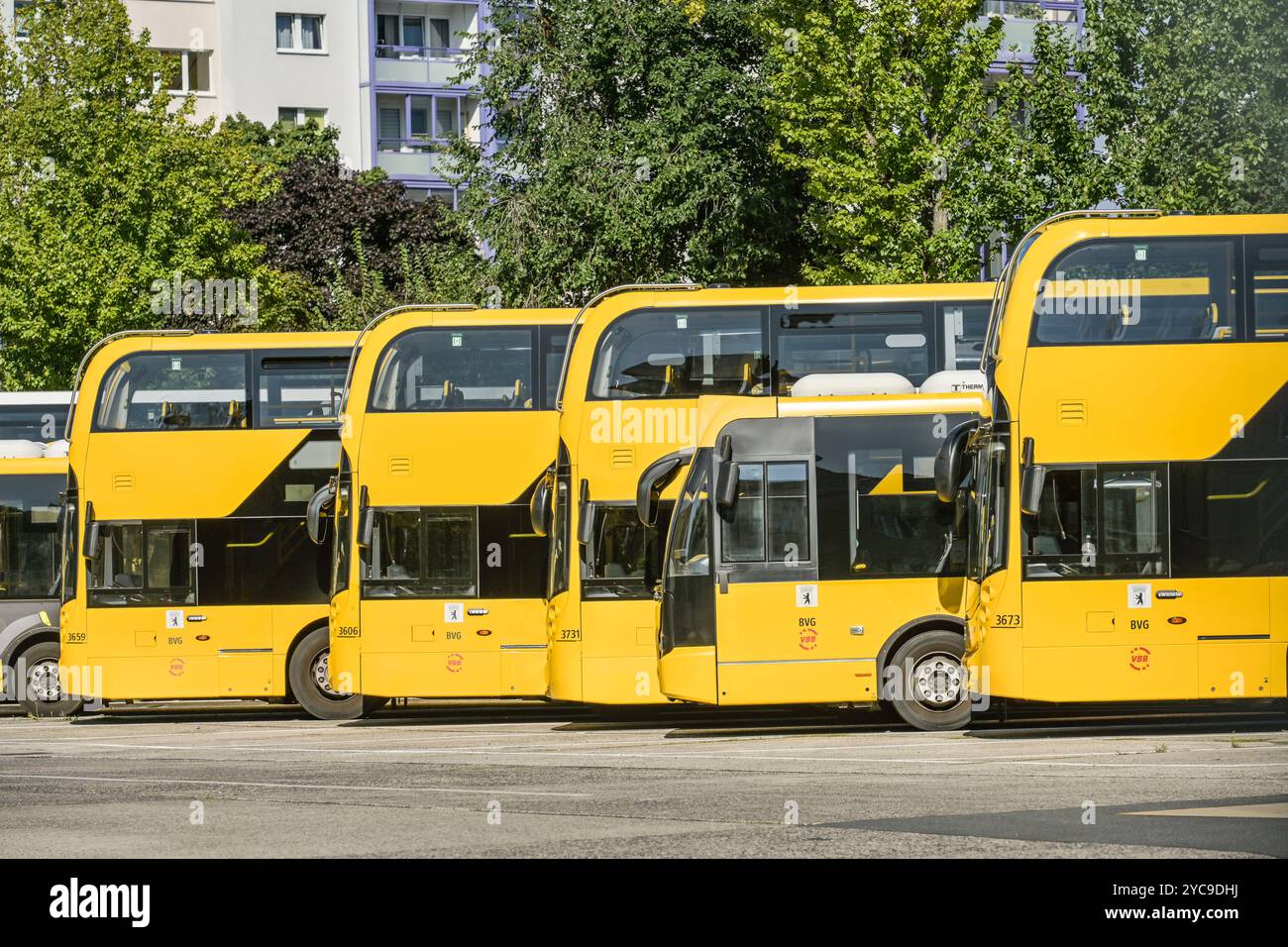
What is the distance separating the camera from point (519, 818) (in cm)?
1213

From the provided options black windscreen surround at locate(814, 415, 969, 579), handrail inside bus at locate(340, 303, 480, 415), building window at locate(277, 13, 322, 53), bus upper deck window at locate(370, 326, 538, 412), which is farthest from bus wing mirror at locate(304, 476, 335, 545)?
building window at locate(277, 13, 322, 53)

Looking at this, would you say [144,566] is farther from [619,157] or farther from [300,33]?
[300,33]

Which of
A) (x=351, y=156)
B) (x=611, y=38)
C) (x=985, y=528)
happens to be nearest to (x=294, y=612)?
(x=985, y=528)

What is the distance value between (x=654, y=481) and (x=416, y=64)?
49758mm

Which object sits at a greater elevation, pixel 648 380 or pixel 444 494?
pixel 648 380

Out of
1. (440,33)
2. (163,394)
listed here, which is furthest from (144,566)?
(440,33)

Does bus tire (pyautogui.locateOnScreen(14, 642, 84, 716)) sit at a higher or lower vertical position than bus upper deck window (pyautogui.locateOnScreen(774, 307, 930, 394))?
lower

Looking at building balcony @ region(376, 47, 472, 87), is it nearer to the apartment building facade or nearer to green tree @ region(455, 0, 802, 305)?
the apartment building facade

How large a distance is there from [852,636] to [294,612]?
7.57 metres

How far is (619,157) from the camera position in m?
36.7
